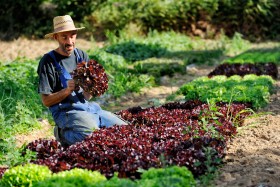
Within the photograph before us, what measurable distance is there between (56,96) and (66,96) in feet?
0.42

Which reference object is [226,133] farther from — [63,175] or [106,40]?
[106,40]

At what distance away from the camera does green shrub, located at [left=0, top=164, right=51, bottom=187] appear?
19.5 ft

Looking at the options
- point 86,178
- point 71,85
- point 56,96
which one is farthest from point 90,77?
point 86,178

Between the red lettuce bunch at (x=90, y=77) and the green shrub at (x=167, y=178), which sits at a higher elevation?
the red lettuce bunch at (x=90, y=77)

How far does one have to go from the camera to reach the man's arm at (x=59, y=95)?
24.5ft

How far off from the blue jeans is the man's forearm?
0.15 m

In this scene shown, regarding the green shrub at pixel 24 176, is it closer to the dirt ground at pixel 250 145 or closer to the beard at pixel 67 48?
the dirt ground at pixel 250 145

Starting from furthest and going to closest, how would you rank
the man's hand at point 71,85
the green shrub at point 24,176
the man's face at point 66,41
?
the man's face at point 66,41 < the man's hand at point 71,85 < the green shrub at point 24,176

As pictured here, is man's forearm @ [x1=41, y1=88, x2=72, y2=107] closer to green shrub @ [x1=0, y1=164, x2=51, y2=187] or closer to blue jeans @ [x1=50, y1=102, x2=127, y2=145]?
blue jeans @ [x1=50, y1=102, x2=127, y2=145]

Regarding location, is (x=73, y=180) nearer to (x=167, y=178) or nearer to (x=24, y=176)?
(x=24, y=176)

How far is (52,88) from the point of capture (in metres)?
7.78

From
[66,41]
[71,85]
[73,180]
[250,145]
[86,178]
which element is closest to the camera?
[73,180]

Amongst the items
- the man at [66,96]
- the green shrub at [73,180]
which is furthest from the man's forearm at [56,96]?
the green shrub at [73,180]

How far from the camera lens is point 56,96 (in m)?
7.56
